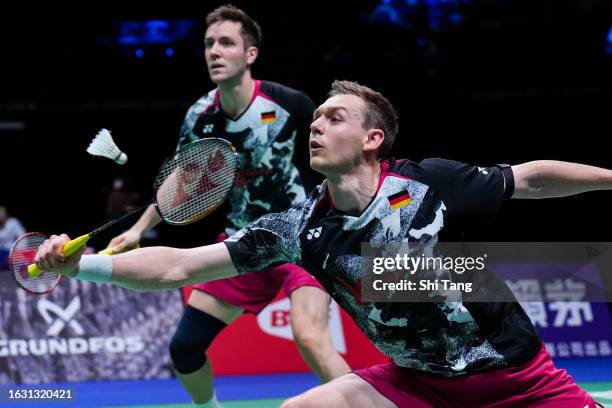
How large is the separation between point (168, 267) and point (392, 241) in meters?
0.87

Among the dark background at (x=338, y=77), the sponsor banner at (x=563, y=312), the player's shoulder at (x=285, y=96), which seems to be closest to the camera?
the player's shoulder at (x=285, y=96)

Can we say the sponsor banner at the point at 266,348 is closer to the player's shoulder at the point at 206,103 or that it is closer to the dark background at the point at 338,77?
the player's shoulder at the point at 206,103

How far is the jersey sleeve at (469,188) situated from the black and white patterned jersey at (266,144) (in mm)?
1726

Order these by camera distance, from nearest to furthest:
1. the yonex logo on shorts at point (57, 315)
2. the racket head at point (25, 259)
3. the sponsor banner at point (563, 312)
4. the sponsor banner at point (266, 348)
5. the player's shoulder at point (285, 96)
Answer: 1. the racket head at point (25, 259)
2. the player's shoulder at point (285, 96)
3. the yonex logo on shorts at point (57, 315)
4. the sponsor banner at point (266, 348)
5. the sponsor banner at point (563, 312)

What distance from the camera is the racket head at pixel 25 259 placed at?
12.8 ft

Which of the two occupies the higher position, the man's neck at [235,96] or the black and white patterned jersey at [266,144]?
the man's neck at [235,96]

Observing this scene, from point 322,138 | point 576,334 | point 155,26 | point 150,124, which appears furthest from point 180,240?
point 322,138

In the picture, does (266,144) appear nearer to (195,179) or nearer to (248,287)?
(248,287)

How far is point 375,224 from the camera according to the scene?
345cm

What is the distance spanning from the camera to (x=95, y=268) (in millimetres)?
3383

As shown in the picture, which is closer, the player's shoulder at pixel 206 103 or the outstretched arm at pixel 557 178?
the outstretched arm at pixel 557 178

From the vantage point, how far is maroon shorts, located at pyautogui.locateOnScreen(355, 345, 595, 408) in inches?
131

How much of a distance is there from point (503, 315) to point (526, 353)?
161 millimetres

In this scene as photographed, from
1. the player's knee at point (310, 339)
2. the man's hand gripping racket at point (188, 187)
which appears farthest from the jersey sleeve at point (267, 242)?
the player's knee at point (310, 339)
